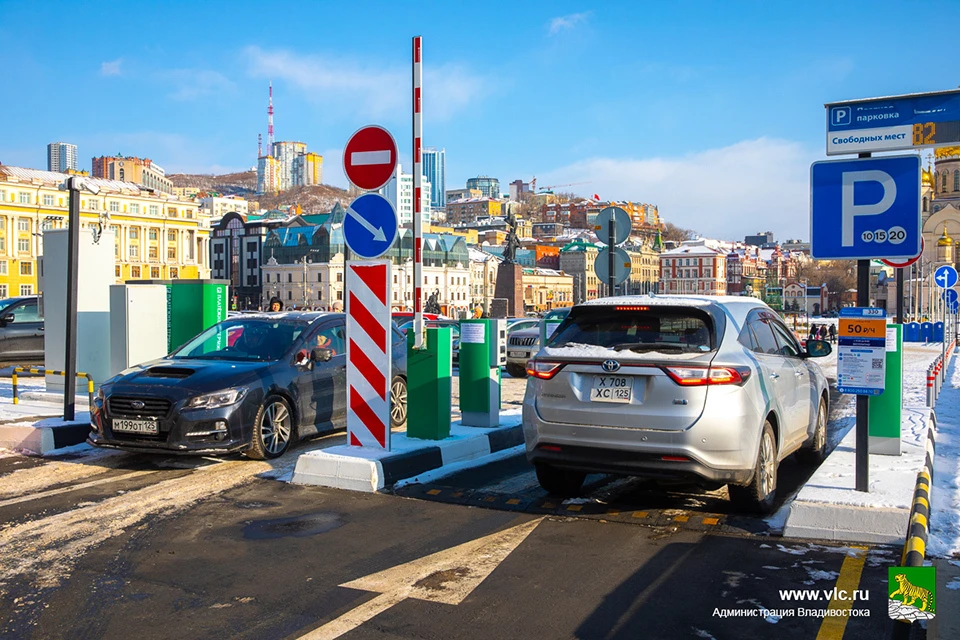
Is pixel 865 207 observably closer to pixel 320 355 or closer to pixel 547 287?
pixel 320 355

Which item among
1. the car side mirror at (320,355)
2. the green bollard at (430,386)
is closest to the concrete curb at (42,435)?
the car side mirror at (320,355)

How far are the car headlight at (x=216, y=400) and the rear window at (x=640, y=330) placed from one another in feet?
11.0

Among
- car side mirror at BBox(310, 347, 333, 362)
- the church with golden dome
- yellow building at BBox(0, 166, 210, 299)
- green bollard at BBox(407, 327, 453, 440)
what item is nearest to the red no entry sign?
green bollard at BBox(407, 327, 453, 440)

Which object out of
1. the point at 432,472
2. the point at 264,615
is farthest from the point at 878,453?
the point at 264,615

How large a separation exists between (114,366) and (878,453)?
35.3 ft

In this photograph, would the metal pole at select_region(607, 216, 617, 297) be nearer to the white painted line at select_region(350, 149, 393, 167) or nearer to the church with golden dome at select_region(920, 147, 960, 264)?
the white painted line at select_region(350, 149, 393, 167)

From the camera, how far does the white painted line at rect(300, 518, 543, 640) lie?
4.37m

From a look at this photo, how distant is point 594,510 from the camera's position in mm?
6633

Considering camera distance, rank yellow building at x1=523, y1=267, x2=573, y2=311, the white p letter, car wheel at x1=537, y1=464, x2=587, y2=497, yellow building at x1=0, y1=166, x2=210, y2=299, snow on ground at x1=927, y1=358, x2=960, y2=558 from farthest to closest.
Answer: yellow building at x1=523, y1=267, x2=573, y2=311, yellow building at x1=0, y1=166, x2=210, y2=299, car wheel at x1=537, y1=464, x2=587, y2=497, the white p letter, snow on ground at x1=927, y1=358, x2=960, y2=558

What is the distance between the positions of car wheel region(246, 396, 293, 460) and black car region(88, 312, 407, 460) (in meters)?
0.01

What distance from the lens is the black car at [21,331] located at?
756 inches

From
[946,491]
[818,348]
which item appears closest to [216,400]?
[818,348]

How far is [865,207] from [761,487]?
2.16 m

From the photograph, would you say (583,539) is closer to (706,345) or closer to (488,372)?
(706,345)
